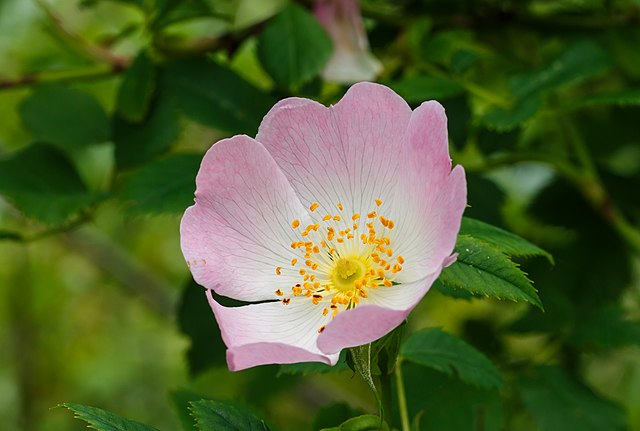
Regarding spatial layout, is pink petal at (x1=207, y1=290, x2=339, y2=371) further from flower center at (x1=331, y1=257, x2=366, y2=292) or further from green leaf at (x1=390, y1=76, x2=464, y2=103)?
green leaf at (x1=390, y1=76, x2=464, y2=103)

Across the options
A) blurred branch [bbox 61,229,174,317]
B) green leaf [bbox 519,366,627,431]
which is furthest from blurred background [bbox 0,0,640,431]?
blurred branch [bbox 61,229,174,317]

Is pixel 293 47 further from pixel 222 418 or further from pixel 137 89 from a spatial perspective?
pixel 222 418

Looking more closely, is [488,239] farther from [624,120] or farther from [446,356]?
[624,120]

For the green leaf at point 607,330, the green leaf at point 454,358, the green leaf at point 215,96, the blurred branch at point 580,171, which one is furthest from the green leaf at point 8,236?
the green leaf at point 607,330

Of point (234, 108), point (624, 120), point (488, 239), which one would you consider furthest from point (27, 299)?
point (488, 239)

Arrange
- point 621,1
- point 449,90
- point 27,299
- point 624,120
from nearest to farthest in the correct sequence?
1. point 449,90
2. point 621,1
3. point 624,120
4. point 27,299

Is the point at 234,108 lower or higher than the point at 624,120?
higher

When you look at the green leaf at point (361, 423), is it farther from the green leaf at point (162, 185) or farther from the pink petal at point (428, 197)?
the green leaf at point (162, 185)
